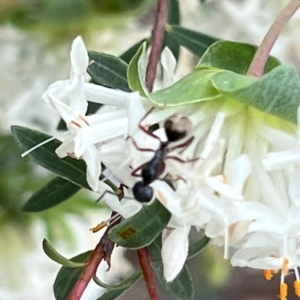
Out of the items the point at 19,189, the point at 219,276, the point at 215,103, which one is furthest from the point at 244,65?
the point at 219,276

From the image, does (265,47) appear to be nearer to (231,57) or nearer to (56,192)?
(231,57)

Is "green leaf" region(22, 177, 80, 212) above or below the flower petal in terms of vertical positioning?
below

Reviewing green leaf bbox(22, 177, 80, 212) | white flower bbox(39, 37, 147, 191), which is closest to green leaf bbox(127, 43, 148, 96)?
white flower bbox(39, 37, 147, 191)

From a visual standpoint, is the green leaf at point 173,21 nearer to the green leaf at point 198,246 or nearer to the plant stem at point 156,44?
the plant stem at point 156,44

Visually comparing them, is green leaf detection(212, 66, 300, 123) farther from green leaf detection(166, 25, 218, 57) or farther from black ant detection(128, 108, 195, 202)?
green leaf detection(166, 25, 218, 57)

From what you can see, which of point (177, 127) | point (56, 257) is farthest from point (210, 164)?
point (56, 257)

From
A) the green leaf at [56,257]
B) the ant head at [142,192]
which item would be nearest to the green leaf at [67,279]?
the green leaf at [56,257]

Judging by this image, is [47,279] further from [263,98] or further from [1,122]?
[263,98]
